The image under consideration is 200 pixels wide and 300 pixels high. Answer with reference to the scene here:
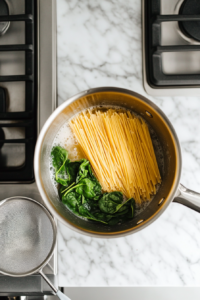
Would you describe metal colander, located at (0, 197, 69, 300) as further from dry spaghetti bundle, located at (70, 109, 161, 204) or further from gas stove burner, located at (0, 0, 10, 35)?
gas stove burner, located at (0, 0, 10, 35)

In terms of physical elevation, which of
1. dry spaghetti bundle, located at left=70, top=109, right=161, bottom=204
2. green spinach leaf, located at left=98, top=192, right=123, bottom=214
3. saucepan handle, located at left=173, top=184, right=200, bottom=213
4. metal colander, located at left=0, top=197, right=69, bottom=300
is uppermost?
dry spaghetti bundle, located at left=70, top=109, right=161, bottom=204

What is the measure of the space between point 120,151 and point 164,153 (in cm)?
12

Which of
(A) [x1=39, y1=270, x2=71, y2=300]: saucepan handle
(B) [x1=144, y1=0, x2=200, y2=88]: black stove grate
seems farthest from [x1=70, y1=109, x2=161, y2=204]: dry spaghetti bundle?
(A) [x1=39, y1=270, x2=71, y2=300]: saucepan handle

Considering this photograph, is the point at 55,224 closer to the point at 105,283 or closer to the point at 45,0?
the point at 105,283

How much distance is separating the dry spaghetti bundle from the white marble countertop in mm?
103

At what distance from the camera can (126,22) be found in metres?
→ 0.70

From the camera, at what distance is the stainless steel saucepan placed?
0.54 meters

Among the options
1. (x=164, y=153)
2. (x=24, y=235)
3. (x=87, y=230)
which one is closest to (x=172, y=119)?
(x=164, y=153)

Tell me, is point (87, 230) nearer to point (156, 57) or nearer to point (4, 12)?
point (156, 57)

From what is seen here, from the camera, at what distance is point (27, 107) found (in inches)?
24.9

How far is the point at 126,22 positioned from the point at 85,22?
0.39 ft

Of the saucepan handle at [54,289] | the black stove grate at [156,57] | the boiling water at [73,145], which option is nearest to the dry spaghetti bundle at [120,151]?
the boiling water at [73,145]

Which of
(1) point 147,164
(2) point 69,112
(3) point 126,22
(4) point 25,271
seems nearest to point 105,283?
(4) point 25,271

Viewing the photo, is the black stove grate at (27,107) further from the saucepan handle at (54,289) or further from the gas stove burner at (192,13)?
the gas stove burner at (192,13)
